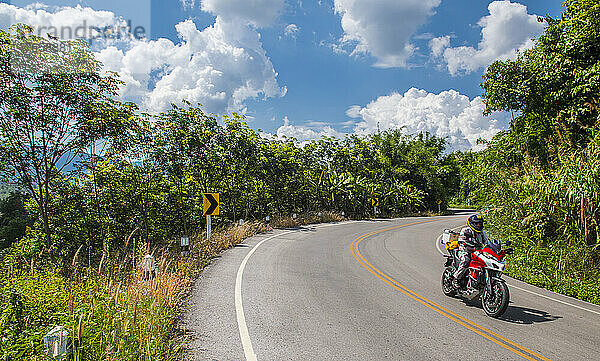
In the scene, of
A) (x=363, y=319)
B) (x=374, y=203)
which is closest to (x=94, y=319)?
(x=363, y=319)

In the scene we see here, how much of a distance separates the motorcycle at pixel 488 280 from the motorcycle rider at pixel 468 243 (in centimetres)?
12

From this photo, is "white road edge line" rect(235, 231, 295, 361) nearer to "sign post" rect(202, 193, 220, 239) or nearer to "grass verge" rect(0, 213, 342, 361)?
"grass verge" rect(0, 213, 342, 361)

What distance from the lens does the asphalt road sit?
4906 millimetres

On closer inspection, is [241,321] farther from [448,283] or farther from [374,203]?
[374,203]

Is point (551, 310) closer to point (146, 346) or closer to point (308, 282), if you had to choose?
point (308, 282)

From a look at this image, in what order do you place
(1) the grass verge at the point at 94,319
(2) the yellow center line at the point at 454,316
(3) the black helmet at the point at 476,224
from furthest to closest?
(3) the black helmet at the point at 476,224, (2) the yellow center line at the point at 454,316, (1) the grass verge at the point at 94,319

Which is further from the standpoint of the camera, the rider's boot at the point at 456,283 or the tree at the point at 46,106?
the tree at the point at 46,106

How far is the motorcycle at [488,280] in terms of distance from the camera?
6.25 m

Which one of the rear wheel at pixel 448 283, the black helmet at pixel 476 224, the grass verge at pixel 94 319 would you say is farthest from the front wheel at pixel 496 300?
the grass verge at pixel 94 319

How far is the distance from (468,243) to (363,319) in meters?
2.86

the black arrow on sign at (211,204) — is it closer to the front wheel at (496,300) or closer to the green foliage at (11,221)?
the front wheel at (496,300)

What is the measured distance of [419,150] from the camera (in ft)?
136

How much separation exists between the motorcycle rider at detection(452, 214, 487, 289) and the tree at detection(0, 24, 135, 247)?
12455 mm

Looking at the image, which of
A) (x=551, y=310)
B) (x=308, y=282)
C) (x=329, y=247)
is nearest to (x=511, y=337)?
(x=551, y=310)
